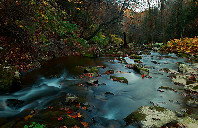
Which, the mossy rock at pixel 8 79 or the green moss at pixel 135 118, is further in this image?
the mossy rock at pixel 8 79

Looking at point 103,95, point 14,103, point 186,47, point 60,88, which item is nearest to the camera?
point 14,103

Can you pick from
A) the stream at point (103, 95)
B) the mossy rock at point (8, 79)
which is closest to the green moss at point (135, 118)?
the stream at point (103, 95)

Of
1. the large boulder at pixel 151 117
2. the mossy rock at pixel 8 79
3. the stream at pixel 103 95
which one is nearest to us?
the large boulder at pixel 151 117

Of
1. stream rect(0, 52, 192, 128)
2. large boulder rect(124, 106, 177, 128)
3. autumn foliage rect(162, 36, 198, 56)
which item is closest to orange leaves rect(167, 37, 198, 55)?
autumn foliage rect(162, 36, 198, 56)

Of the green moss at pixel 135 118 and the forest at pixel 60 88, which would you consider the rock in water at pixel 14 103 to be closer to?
the forest at pixel 60 88

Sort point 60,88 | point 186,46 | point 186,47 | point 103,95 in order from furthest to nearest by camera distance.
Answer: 1. point 186,46
2. point 186,47
3. point 60,88
4. point 103,95

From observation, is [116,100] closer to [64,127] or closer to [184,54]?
[64,127]

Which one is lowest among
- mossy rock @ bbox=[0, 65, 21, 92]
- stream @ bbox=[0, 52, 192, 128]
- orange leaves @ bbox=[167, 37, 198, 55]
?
stream @ bbox=[0, 52, 192, 128]

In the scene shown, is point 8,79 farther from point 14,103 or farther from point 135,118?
point 135,118

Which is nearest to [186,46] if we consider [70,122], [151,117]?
[151,117]

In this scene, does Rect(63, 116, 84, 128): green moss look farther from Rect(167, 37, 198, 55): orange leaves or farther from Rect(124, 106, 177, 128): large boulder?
Rect(167, 37, 198, 55): orange leaves

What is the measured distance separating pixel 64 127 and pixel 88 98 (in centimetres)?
190

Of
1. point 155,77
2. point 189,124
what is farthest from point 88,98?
point 155,77

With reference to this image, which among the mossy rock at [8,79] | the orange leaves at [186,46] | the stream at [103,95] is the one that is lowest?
the stream at [103,95]
